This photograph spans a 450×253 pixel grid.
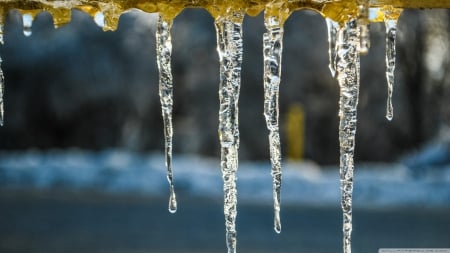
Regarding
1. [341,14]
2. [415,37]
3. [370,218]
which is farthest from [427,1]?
[415,37]

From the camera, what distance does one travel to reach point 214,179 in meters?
11.2

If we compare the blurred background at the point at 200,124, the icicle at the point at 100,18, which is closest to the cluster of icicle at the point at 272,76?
the icicle at the point at 100,18

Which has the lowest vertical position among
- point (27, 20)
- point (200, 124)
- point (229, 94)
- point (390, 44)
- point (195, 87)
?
point (200, 124)

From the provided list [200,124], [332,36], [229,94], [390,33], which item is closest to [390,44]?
[390,33]

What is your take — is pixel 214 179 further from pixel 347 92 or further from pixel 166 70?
pixel 347 92

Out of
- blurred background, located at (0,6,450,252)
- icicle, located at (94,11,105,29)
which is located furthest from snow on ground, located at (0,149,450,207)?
icicle, located at (94,11,105,29)

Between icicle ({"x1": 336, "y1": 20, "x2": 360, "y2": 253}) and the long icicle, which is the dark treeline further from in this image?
icicle ({"x1": 336, "y1": 20, "x2": 360, "y2": 253})

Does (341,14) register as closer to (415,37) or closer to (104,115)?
(415,37)

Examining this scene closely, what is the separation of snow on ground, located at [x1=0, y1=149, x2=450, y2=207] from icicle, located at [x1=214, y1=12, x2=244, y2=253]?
23.7 ft

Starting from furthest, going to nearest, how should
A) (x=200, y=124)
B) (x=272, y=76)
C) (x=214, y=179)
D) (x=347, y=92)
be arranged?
(x=200, y=124) → (x=214, y=179) → (x=272, y=76) → (x=347, y=92)

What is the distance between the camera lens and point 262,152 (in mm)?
13664

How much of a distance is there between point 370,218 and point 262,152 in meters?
5.01

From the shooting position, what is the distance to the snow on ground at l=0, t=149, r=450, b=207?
404 inches

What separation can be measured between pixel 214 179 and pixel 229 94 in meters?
8.55
